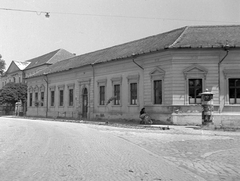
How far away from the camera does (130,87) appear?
1054 inches

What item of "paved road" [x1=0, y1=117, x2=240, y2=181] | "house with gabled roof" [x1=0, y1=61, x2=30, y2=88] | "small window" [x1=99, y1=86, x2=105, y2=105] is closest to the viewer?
"paved road" [x1=0, y1=117, x2=240, y2=181]

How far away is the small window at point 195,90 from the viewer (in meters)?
22.1

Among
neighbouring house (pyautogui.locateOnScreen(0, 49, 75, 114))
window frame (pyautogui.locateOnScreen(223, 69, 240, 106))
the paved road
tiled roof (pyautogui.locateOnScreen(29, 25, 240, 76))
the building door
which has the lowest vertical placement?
the paved road

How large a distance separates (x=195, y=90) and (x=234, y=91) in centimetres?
276

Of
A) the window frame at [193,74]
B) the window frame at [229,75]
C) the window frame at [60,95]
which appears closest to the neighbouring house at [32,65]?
the window frame at [60,95]

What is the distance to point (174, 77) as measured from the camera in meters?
22.2

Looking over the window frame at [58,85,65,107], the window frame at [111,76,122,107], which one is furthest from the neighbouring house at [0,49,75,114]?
the window frame at [111,76,122,107]

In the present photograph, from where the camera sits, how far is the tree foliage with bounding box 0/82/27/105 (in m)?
53.0

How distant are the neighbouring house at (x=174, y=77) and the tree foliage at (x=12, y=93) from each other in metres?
27.1

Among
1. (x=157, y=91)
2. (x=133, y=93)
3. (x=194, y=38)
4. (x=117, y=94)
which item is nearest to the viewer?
(x=194, y=38)

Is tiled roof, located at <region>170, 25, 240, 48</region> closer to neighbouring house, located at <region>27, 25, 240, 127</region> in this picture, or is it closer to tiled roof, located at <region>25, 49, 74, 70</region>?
neighbouring house, located at <region>27, 25, 240, 127</region>

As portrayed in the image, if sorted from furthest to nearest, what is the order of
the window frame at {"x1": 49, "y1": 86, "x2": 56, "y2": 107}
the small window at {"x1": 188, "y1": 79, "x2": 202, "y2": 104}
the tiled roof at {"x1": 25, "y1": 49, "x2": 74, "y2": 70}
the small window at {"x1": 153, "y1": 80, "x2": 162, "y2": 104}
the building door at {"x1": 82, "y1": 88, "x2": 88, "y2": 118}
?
the tiled roof at {"x1": 25, "y1": 49, "x2": 74, "y2": 70} < the window frame at {"x1": 49, "y1": 86, "x2": 56, "y2": 107} < the building door at {"x1": 82, "y1": 88, "x2": 88, "y2": 118} < the small window at {"x1": 153, "y1": 80, "x2": 162, "y2": 104} < the small window at {"x1": 188, "y1": 79, "x2": 202, "y2": 104}

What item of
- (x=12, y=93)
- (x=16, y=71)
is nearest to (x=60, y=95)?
(x=12, y=93)

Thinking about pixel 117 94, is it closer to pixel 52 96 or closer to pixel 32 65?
pixel 52 96
